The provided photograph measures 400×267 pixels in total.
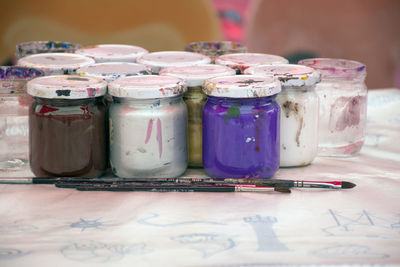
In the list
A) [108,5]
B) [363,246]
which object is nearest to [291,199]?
[363,246]

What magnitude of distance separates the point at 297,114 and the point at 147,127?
31cm

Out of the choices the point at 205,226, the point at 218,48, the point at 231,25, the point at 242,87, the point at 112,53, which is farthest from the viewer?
the point at 231,25

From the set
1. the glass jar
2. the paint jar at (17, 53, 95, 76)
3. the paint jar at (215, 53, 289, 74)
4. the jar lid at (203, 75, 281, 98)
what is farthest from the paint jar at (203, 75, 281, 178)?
the glass jar

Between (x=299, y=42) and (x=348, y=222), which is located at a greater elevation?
(x=299, y=42)

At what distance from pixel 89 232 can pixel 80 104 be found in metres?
0.28

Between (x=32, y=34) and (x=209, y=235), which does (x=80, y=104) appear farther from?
(x=32, y=34)

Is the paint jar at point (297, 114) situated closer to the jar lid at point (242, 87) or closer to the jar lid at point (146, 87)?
the jar lid at point (242, 87)

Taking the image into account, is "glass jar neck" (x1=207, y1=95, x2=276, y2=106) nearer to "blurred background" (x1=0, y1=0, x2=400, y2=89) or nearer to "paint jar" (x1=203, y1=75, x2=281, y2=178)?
"paint jar" (x1=203, y1=75, x2=281, y2=178)

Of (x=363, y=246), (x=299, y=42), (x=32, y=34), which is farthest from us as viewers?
(x=299, y=42)

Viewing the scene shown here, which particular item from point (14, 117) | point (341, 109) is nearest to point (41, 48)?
point (14, 117)

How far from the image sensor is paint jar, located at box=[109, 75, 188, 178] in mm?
1077

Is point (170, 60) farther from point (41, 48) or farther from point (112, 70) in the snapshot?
point (41, 48)

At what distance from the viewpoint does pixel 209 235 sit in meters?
0.89

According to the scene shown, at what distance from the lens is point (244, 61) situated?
133 centimetres
